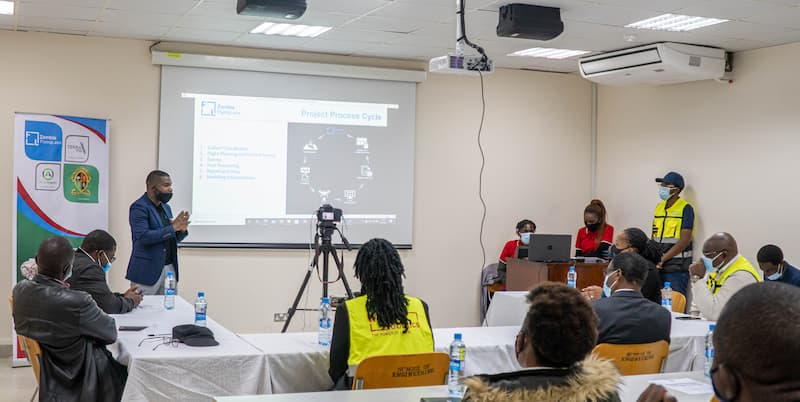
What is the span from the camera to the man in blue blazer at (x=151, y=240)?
6.09 meters

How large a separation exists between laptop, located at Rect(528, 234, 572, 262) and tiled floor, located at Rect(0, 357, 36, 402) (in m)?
4.10

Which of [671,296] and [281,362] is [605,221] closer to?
[671,296]

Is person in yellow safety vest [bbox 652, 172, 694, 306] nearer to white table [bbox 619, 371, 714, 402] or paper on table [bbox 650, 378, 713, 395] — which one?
white table [bbox 619, 371, 714, 402]

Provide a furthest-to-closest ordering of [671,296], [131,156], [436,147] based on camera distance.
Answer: [436,147]
[131,156]
[671,296]

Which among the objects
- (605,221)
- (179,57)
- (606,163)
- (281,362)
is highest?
(179,57)

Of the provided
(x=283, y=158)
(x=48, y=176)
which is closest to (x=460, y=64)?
(x=283, y=158)

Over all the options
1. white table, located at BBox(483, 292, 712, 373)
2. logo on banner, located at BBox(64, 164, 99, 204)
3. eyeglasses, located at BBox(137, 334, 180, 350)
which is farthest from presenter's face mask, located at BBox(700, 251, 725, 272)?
logo on banner, located at BBox(64, 164, 99, 204)

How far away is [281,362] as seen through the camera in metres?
4.00

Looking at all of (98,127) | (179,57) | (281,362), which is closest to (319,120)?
(179,57)

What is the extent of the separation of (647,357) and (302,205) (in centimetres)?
464

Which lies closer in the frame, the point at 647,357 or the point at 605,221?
the point at 647,357

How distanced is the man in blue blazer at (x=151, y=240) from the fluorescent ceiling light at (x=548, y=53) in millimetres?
3594

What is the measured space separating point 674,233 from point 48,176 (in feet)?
18.5

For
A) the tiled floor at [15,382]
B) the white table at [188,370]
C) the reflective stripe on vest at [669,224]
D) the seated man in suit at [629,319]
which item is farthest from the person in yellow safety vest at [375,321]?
the reflective stripe on vest at [669,224]
